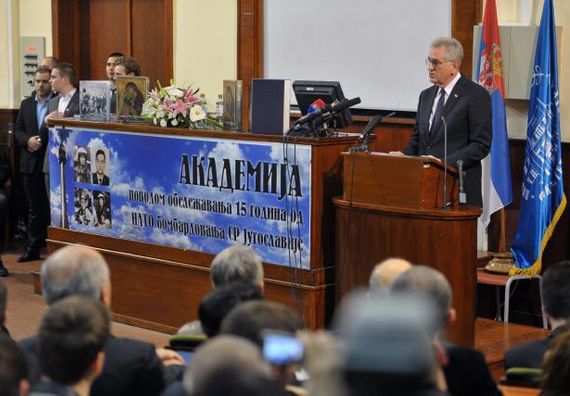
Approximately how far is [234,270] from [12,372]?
1524mm

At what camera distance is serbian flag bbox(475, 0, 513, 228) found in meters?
6.41

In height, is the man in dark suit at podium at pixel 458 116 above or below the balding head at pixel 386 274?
above

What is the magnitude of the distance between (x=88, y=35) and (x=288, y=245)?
5354 mm

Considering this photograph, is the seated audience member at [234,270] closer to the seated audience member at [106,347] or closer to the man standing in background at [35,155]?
the seated audience member at [106,347]

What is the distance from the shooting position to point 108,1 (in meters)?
10.1

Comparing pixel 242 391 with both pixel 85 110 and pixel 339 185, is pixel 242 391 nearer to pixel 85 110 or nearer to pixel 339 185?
pixel 339 185

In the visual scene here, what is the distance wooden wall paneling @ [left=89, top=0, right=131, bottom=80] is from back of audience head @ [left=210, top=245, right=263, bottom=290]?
6.72 metres

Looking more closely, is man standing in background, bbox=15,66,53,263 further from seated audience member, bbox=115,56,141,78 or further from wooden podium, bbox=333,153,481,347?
wooden podium, bbox=333,153,481,347

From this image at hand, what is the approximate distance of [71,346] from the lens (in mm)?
2473

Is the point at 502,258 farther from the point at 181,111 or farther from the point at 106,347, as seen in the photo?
the point at 106,347

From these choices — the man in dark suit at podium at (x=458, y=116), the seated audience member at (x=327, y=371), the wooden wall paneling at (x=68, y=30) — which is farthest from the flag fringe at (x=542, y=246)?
the wooden wall paneling at (x=68, y=30)

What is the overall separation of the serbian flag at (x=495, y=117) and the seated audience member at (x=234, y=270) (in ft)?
10.8

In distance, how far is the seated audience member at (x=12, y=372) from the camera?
1854 millimetres

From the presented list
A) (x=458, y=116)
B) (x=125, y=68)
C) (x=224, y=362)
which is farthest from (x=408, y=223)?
(x=224, y=362)
